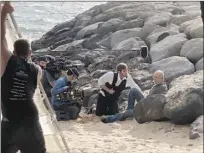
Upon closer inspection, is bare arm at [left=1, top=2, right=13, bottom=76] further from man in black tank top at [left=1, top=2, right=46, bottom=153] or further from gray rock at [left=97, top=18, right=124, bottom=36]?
gray rock at [left=97, top=18, right=124, bottom=36]

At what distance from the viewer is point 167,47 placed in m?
12.6

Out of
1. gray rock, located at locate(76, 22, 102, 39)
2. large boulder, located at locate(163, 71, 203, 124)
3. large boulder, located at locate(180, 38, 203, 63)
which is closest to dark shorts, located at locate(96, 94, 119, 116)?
large boulder, located at locate(163, 71, 203, 124)

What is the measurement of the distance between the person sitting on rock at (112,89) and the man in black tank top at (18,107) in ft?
13.8

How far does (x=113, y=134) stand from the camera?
708 centimetres

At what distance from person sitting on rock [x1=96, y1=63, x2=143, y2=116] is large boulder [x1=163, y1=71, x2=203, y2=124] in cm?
88

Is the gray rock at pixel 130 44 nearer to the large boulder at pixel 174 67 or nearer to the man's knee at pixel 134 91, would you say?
the large boulder at pixel 174 67

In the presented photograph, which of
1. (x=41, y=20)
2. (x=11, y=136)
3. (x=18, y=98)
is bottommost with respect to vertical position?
(x=41, y=20)

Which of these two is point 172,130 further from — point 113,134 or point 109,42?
point 109,42

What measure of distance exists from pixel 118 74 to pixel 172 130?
1514mm

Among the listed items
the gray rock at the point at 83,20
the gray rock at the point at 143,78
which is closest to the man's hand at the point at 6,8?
the gray rock at the point at 143,78

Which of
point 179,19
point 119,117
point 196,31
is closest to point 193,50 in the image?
point 196,31

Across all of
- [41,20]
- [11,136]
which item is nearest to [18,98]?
[11,136]

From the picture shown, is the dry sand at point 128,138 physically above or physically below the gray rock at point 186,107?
below

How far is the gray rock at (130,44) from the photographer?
47.0 ft
